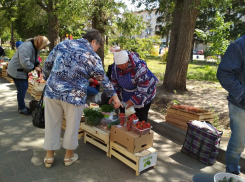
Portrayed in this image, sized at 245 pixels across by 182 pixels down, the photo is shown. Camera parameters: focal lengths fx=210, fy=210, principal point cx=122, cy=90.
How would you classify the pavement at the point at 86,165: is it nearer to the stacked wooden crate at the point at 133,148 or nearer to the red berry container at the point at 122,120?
the stacked wooden crate at the point at 133,148

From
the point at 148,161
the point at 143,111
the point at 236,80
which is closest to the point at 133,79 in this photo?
the point at 143,111

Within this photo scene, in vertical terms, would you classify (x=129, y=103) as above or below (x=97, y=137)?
above

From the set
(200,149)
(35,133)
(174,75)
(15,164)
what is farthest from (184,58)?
(15,164)

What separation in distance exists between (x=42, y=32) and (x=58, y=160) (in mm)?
26619

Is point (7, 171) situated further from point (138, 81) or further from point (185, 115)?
point (185, 115)

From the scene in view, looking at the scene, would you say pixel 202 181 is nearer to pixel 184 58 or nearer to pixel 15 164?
pixel 15 164

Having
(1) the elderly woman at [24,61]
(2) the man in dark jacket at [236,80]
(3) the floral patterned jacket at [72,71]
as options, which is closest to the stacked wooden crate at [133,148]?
(3) the floral patterned jacket at [72,71]

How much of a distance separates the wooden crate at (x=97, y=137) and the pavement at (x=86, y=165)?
0.12 meters

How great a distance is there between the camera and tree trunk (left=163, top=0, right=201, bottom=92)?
642 cm

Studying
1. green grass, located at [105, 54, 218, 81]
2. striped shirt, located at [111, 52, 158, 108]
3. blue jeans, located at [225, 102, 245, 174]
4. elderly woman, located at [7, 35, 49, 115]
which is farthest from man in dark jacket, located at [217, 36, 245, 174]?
green grass, located at [105, 54, 218, 81]

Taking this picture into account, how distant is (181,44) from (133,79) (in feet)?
13.2

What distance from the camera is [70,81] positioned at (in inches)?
102

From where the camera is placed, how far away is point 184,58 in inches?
264

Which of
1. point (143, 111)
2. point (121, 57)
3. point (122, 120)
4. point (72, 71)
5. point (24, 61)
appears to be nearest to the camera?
point (72, 71)
